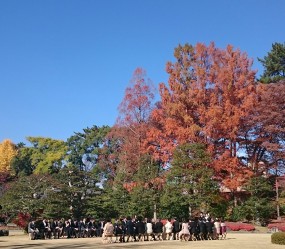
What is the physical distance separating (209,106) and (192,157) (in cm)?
511

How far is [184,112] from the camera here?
33.2m

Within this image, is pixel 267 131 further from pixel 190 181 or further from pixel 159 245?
pixel 159 245

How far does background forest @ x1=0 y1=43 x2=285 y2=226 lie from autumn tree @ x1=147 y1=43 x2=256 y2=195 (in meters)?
0.08

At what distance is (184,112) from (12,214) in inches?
626

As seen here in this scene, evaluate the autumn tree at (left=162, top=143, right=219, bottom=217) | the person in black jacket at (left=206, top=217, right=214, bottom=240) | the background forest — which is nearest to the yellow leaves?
the background forest

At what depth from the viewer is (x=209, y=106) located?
33375 millimetres

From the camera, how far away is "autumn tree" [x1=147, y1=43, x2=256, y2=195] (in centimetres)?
3206

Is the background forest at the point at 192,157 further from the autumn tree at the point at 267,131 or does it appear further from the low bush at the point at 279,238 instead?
the low bush at the point at 279,238

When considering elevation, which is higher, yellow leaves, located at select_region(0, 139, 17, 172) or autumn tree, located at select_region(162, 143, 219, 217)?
yellow leaves, located at select_region(0, 139, 17, 172)

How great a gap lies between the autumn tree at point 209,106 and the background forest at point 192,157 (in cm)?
8

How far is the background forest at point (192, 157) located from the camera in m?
30.4

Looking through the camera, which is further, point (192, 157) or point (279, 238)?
point (192, 157)

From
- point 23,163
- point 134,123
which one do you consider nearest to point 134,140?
point 134,123

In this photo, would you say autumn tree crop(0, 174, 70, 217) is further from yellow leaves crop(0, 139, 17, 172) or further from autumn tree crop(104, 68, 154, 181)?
yellow leaves crop(0, 139, 17, 172)
